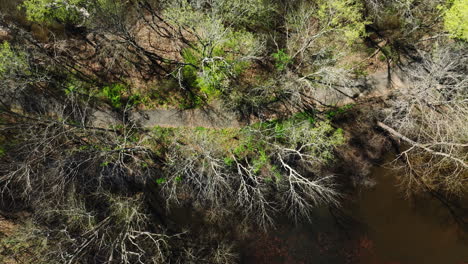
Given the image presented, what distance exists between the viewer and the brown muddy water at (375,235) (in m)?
15.8

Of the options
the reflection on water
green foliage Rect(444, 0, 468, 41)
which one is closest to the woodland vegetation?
green foliage Rect(444, 0, 468, 41)

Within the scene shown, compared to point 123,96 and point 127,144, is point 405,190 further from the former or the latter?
point 123,96

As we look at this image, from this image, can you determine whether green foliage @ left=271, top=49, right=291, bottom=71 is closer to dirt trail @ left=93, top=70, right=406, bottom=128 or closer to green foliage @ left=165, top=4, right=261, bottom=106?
green foliage @ left=165, top=4, right=261, bottom=106

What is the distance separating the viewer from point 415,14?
15.6m

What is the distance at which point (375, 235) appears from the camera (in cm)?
1609

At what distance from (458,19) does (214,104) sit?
42.4 feet

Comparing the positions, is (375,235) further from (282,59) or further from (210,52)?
(210,52)

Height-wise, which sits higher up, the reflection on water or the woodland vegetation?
the woodland vegetation

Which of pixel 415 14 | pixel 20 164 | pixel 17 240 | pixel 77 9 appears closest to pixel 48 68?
pixel 77 9

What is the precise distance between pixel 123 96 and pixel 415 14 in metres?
17.2

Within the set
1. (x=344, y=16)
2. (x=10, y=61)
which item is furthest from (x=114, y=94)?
(x=344, y=16)

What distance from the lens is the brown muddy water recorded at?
623 inches

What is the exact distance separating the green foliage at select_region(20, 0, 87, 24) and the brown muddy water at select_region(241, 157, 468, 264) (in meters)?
16.2

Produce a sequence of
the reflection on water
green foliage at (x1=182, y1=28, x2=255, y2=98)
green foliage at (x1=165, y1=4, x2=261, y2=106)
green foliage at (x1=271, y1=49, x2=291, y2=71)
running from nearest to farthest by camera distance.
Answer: green foliage at (x1=165, y1=4, x2=261, y2=106) < green foliage at (x1=182, y1=28, x2=255, y2=98) < green foliage at (x1=271, y1=49, x2=291, y2=71) < the reflection on water
